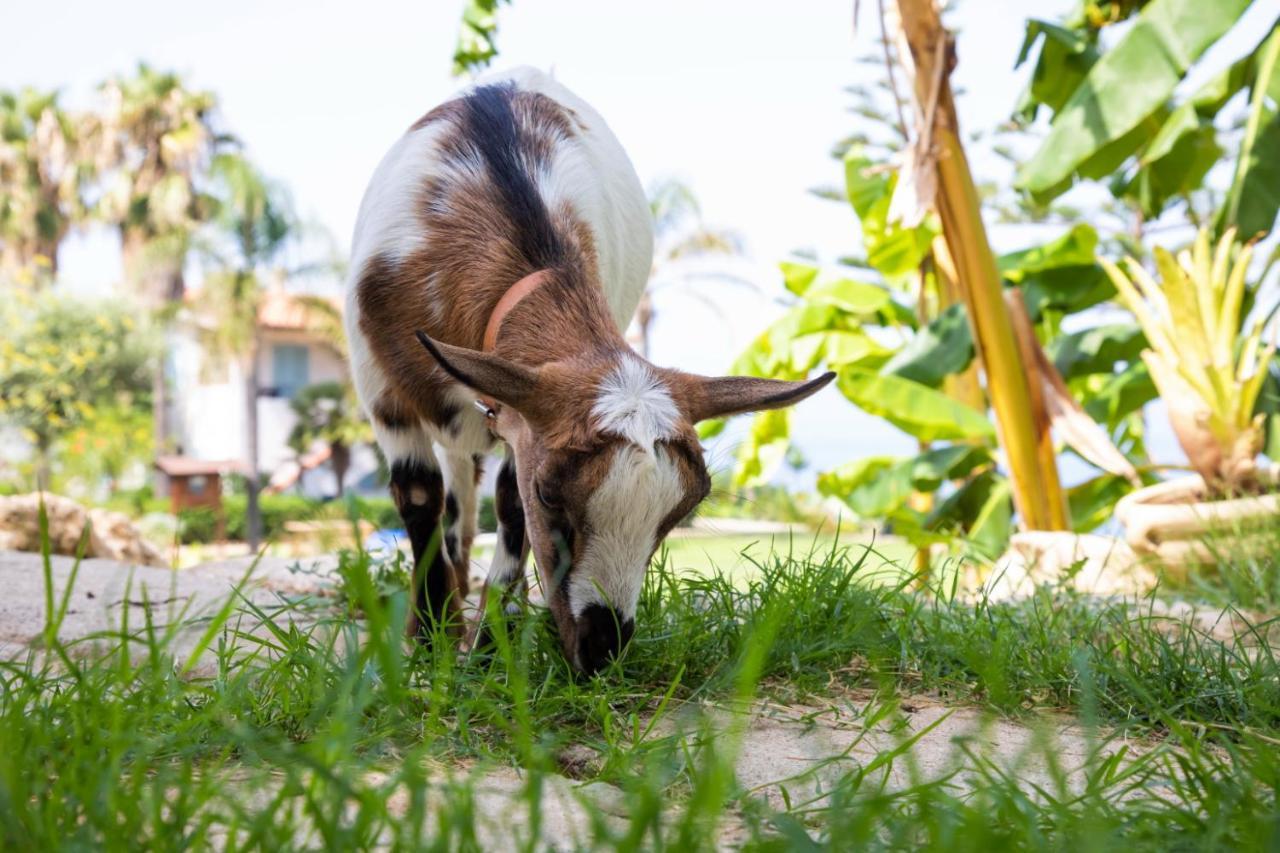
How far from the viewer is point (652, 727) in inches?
93.4

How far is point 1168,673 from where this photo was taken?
287 cm

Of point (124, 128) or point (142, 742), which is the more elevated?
point (124, 128)

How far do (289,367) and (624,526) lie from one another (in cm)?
3924

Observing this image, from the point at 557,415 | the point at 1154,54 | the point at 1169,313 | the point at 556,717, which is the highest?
the point at 1154,54

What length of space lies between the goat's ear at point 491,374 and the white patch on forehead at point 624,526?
1.20ft

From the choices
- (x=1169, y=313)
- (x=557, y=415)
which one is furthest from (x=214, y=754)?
(x=1169, y=313)

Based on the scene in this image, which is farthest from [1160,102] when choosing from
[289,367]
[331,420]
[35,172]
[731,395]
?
[35,172]

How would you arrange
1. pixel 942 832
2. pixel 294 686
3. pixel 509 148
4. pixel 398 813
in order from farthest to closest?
1. pixel 509 148
2. pixel 294 686
3. pixel 398 813
4. pixel 942 832

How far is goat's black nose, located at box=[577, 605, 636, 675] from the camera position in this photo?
2.77 m

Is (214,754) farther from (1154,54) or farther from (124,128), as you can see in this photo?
(124,128)

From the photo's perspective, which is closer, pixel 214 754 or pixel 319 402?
pixel 214 754

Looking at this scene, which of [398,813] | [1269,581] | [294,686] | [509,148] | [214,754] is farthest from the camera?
[1269,581]

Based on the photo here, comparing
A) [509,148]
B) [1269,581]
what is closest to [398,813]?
[509,148]

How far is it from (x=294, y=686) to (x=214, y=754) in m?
0.31
